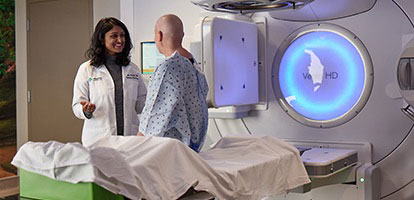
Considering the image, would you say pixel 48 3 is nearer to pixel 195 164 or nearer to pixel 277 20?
pixel 277 20

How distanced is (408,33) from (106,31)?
163cm

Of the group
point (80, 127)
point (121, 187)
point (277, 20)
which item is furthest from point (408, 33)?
point (80, 127)

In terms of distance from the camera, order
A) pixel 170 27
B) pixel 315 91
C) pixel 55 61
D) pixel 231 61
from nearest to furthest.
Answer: pixel 170 27
pixel 231 61
pixel 315 91
pixel 55 61

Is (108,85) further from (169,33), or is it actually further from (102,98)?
(169,33)

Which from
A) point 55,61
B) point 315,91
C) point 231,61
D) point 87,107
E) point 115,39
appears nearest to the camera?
point 87,107

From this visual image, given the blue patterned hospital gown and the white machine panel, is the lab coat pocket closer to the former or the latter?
the white machine panel

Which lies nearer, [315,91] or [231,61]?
[231,61]

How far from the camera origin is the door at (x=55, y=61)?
488cm

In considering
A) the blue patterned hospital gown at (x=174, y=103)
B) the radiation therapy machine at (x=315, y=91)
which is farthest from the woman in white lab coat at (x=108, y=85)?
the blue patterned hospital gown at (x=174, y=103)

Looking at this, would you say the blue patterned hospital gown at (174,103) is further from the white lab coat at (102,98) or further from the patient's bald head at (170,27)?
the white lab coat at (102,98)

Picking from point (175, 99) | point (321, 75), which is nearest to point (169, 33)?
point (175, 99)

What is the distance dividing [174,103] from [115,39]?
2.83 feet

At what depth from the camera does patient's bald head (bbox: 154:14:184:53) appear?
8.05 ft

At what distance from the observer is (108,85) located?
116 inches
